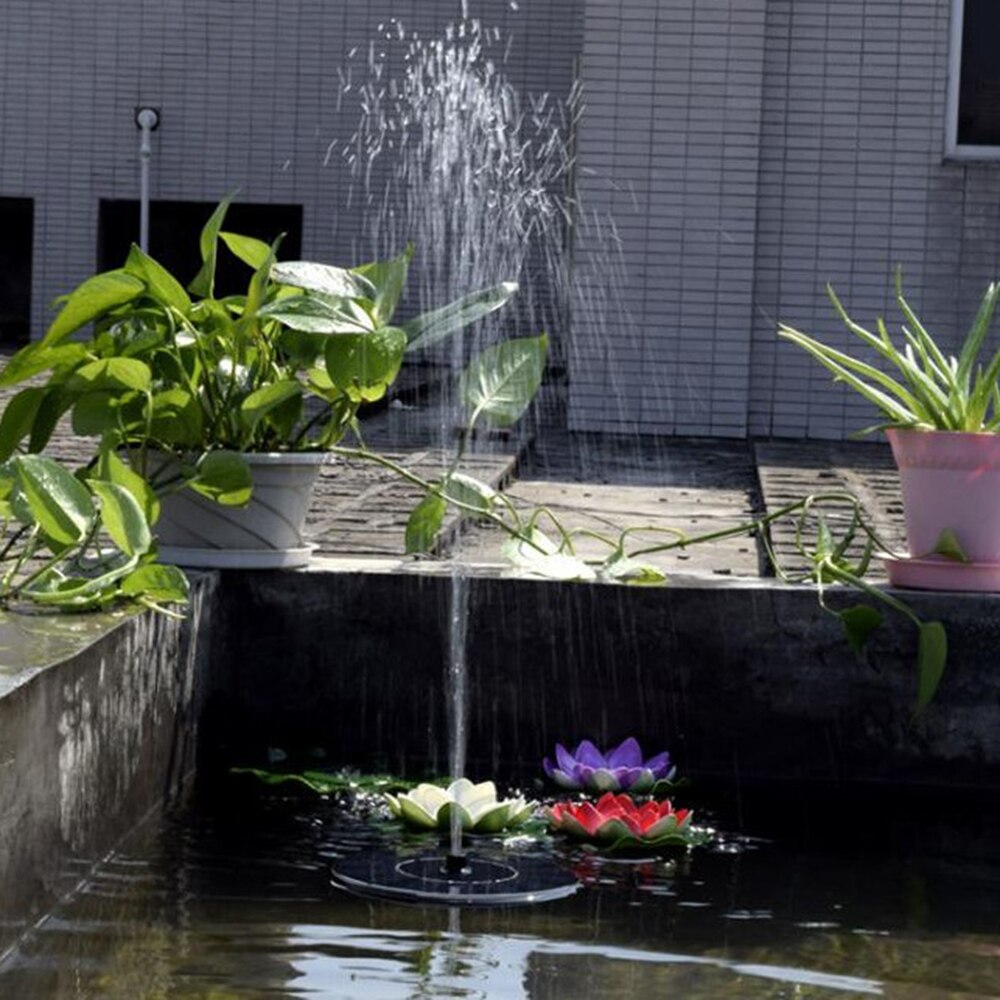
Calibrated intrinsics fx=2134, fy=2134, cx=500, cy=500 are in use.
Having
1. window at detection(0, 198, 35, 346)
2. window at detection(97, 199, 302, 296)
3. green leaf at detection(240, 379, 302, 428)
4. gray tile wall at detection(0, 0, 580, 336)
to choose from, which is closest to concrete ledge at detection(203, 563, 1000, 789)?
green leaf at detection(240, 379, 302, 428)

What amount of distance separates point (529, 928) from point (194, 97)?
817 centimetres

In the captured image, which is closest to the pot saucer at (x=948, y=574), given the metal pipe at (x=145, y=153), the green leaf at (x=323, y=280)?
the green leaf at (x=323, y=280)

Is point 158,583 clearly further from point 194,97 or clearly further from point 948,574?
point 194,97

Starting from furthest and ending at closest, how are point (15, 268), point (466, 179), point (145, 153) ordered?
point (15, 268) → point (145, 153) → point (466, 179)

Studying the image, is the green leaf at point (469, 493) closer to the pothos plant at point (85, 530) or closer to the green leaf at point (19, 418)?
the pothos plant at point (85, 530)

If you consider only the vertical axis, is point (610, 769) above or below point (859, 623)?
below

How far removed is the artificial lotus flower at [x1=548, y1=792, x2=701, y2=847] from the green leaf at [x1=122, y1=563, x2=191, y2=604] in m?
0.74

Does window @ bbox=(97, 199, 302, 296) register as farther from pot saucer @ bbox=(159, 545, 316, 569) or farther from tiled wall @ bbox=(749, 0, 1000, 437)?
pot saucer @ bbox=(159, 545, 316, 569)

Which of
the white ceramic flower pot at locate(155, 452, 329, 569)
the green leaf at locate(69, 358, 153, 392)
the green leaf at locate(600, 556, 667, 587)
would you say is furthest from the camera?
the green leaf at locate(600, 556, 667, 587)

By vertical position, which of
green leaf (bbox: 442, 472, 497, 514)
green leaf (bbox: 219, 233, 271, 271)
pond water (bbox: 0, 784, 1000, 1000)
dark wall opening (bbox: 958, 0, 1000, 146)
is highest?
dark wall opening (bbox: 958, 0, 1000, 146)

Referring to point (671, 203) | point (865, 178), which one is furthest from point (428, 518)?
point (865, 178)

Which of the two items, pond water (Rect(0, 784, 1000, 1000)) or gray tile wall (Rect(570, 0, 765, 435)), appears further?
gray tile wall (Rect(570, 0, 765, 435))

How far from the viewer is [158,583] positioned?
3.58 m

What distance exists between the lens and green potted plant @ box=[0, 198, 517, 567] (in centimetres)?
384
